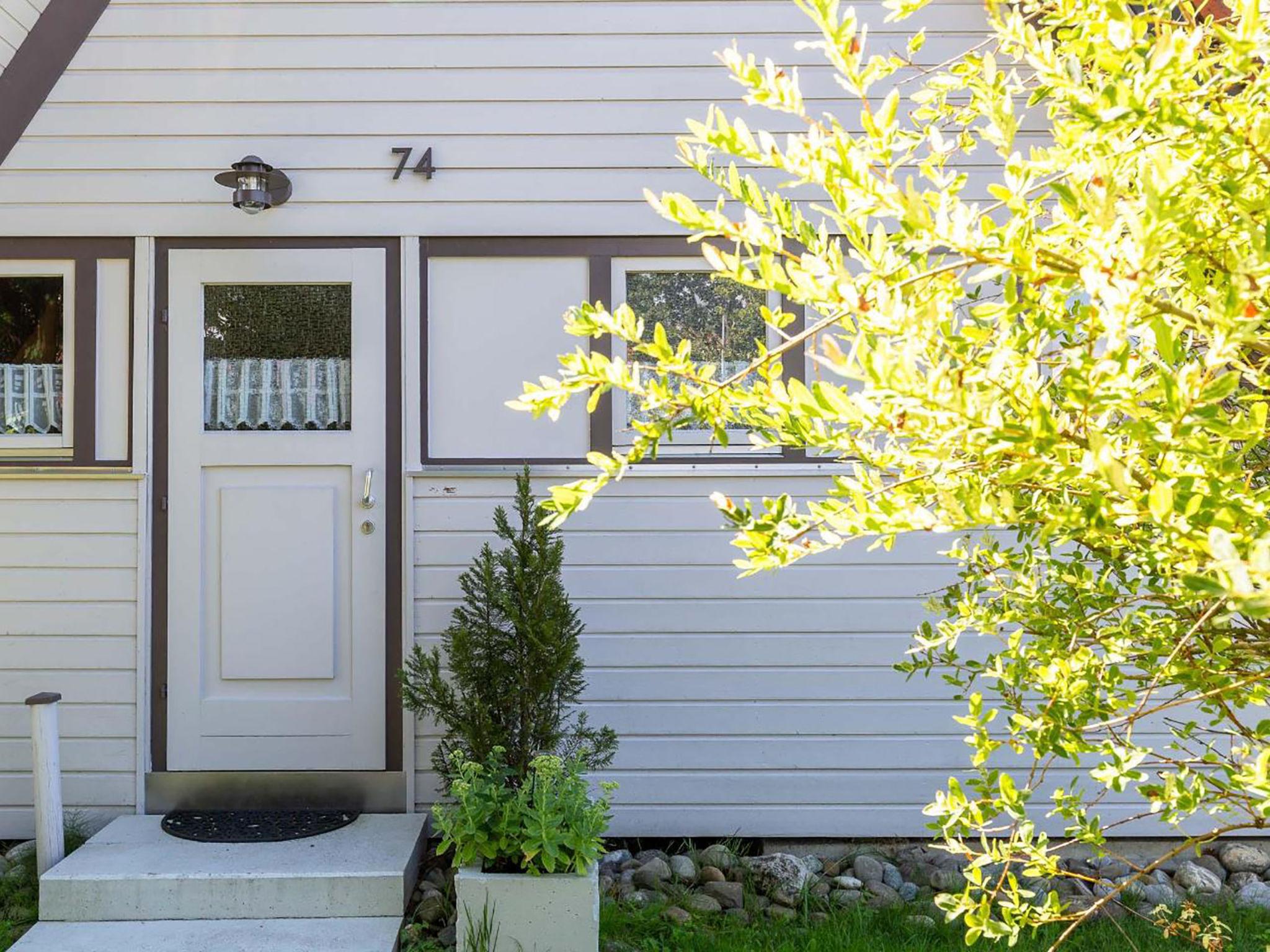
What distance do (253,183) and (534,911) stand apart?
8.71ft

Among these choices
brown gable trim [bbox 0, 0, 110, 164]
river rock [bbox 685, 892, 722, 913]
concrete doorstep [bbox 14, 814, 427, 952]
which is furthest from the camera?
brown gable trim [bbox 0, 0, 110, 164]

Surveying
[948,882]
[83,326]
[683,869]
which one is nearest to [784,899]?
[683,869]

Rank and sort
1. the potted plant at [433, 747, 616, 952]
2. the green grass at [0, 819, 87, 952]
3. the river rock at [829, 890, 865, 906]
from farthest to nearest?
the river rock at [829, 890, 865, 906] → the green grass at [0, 819, 87, 952] → the potted plant at [433, 747, 616, 952]

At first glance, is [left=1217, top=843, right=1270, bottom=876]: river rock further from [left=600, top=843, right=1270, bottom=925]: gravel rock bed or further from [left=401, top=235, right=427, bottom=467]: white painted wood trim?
[left=401, top=235, right=427, bottom=467]: white painted wood trim

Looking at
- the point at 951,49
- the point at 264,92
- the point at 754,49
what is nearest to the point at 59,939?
the point at 264,92

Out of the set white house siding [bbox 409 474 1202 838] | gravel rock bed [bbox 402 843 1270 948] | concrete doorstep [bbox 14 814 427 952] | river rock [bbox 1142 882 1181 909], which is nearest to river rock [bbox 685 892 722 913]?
gravel rock bed [bbox 402 843 1270 948]

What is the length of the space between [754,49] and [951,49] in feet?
2.46

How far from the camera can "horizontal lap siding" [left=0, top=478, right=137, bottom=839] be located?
12.6 feet

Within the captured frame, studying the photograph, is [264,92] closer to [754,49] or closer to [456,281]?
[456,281]

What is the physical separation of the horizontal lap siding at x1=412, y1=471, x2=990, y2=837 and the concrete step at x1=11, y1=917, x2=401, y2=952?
3.49ft

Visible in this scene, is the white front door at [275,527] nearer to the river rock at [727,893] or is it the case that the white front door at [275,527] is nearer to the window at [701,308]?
the window at [701,308]

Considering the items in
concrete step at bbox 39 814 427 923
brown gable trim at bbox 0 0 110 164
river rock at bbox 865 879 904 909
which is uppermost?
brown gable trim at bbox 0 0 110 164

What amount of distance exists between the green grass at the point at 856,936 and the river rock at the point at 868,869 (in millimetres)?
295

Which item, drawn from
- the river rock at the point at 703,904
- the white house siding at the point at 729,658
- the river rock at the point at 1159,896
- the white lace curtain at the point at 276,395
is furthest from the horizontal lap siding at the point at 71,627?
the river rock at the point at 1159,896
